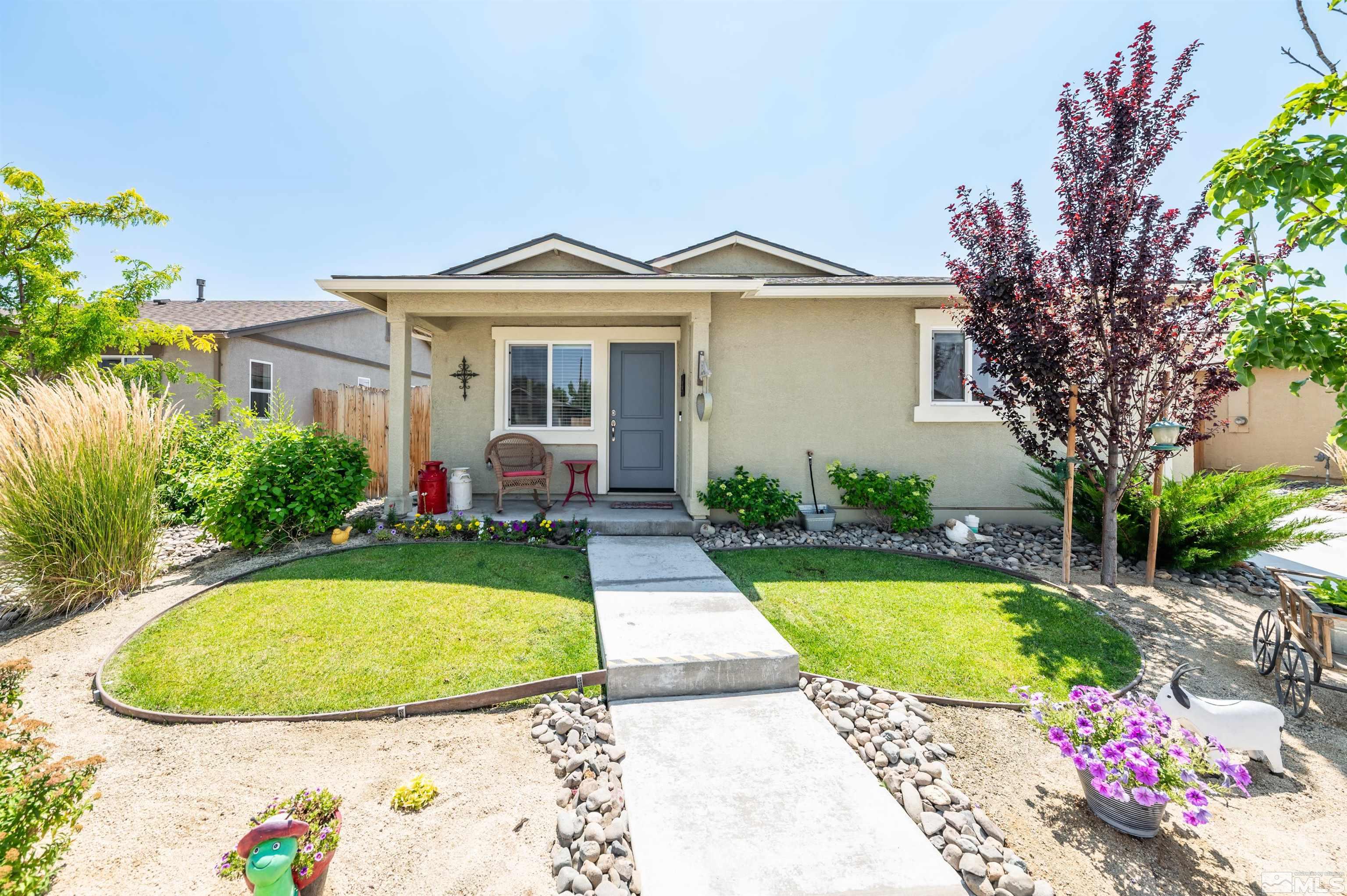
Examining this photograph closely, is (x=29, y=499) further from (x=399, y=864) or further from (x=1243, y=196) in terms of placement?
(x=1243, y=196)

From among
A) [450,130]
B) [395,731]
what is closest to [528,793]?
[395,731]

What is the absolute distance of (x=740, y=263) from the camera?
985 cm

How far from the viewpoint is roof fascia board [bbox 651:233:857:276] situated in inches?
366

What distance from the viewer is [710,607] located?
4035 millimetres

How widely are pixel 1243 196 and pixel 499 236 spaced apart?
11212 mm

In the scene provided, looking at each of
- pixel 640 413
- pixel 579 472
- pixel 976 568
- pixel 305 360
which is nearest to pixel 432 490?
pixel 579 472

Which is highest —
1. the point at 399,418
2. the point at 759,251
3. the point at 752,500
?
the point at 759,251

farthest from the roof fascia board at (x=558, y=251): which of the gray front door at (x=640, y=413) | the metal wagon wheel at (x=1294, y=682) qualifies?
the metal wagon wheel at (x=1294, y=682)

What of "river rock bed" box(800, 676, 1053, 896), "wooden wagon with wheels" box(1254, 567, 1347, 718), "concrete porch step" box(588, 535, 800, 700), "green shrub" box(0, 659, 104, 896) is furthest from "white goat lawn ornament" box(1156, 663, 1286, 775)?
"green shrub" box(0, 659, 104, 896)

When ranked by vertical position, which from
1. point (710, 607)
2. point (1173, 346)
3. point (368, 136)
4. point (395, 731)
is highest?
point (368, 136)

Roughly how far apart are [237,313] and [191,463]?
737 centimetres

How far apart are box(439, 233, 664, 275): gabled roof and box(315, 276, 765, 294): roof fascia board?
1.33 m

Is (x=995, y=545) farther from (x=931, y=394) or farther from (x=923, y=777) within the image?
(x=923, y=777)

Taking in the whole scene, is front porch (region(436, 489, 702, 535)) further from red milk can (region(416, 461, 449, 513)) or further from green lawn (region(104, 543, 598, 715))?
green lawn (region(104, 543, 598, 715))
